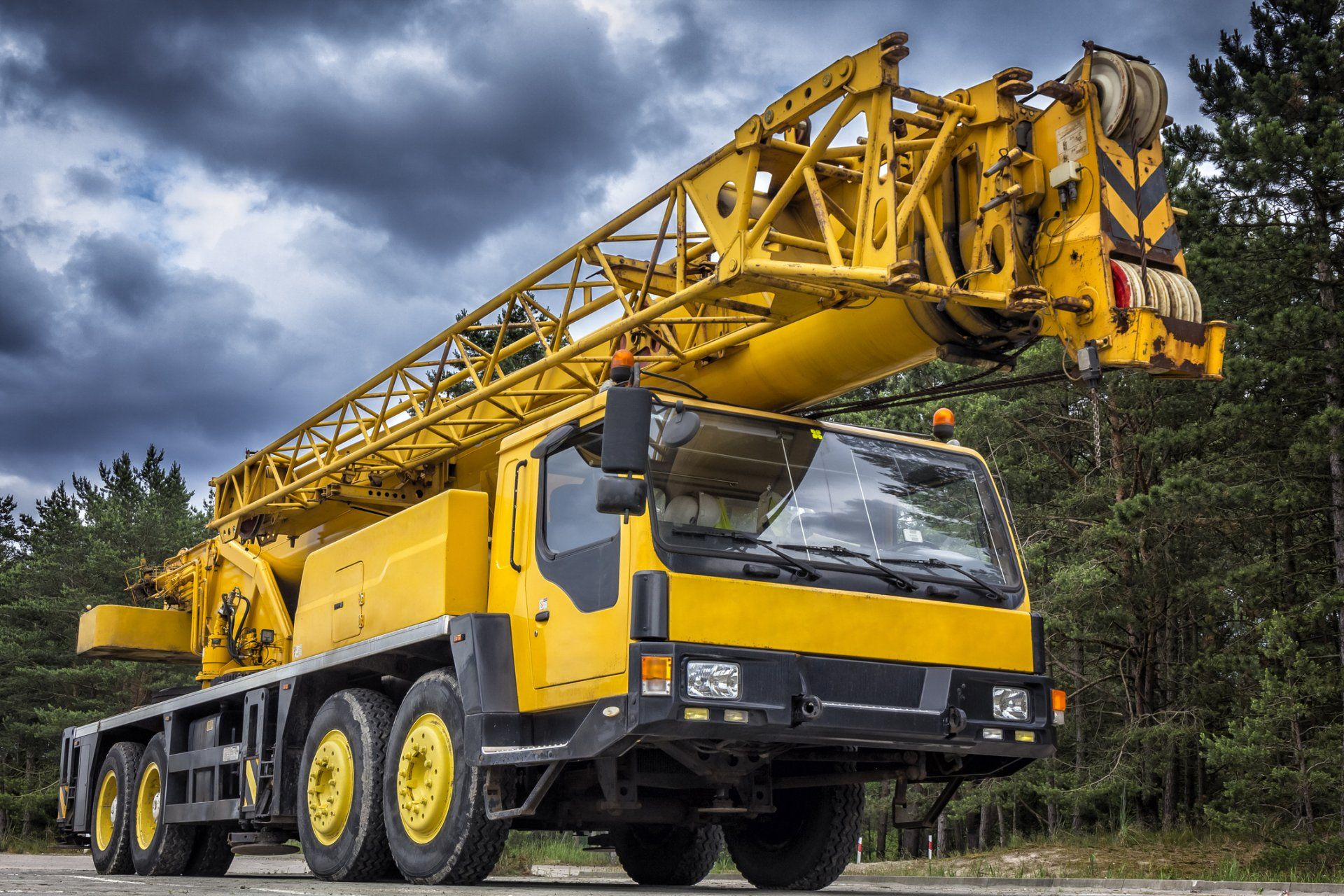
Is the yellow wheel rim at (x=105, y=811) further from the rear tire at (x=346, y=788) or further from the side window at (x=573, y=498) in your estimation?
the side window at (x=573, y=498)

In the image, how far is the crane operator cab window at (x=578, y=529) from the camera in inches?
271

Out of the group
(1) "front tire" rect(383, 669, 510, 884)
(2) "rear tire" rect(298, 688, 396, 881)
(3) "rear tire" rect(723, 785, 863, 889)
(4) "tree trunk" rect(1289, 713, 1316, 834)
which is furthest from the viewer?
(4) "tree trunk" rect(1289, 713, 1316, 834)

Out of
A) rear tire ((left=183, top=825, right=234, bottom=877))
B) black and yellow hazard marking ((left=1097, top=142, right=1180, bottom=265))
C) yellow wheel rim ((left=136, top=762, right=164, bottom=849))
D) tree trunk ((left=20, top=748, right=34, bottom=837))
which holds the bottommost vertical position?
tree trunk ((left=20, top=748, right=34, bottom=837))

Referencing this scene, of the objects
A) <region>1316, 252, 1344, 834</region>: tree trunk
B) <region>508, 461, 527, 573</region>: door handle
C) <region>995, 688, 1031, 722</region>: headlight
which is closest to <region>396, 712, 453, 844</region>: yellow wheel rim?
<region>508, 461, 527, 573</region>: door handle

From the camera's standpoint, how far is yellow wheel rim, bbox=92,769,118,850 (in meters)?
13.1

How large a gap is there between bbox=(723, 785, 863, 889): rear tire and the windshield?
1.99 metres

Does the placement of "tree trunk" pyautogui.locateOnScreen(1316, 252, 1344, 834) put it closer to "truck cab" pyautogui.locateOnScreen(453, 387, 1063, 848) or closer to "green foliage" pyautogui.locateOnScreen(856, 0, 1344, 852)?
"green foliage" pyautogui.locateOnScreen(856, 0, 1344, 852)

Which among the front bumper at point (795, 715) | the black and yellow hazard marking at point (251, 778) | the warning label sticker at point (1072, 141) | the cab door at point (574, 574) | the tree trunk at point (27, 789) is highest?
the warning label sticker at point (1072, 141)

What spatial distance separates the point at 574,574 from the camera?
7148 mm

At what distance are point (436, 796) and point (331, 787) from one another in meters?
1.46

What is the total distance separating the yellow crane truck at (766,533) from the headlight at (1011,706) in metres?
0.01

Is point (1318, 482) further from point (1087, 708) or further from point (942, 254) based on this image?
point (942, 254)

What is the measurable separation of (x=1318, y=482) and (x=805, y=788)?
1320 cm

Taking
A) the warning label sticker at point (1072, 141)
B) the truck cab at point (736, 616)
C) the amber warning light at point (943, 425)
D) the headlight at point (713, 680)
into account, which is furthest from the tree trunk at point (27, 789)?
the warning label sticker at point (1072, 141)
